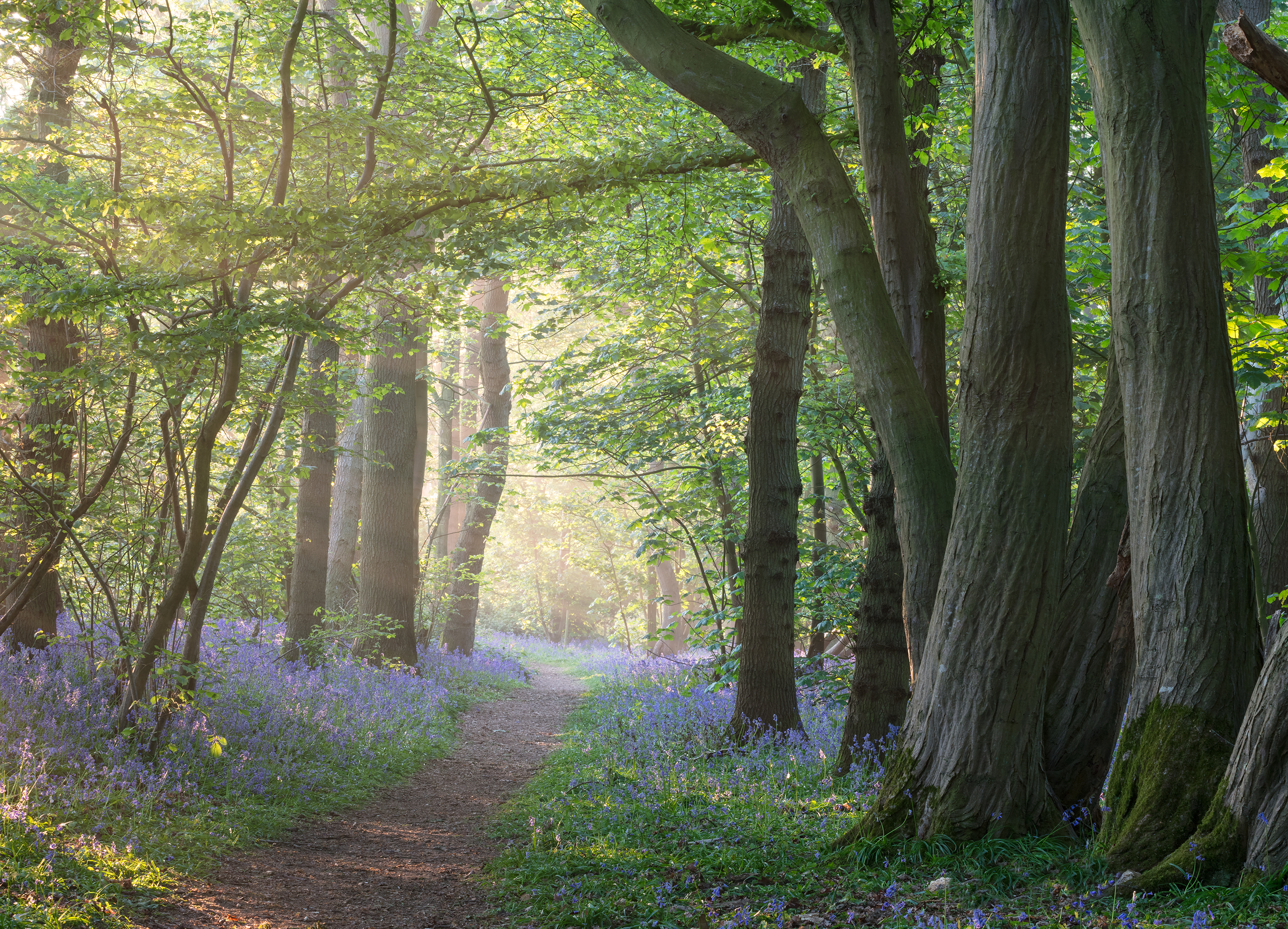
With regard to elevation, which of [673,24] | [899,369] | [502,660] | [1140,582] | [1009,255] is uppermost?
[673,24]

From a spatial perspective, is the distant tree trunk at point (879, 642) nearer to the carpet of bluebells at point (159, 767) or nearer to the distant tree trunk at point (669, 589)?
the carpet of bluebells at point (159, 767)

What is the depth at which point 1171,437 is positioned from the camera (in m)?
3.49

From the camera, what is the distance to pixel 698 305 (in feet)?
40.3

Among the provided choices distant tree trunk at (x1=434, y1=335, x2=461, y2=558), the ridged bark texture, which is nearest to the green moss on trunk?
the ridged bark texture

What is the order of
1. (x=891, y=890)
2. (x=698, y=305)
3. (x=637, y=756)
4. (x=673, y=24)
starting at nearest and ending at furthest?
1. (x=891, y=890)
2. (x=673, y=24)
3. (x=637, y=756)
4. (x=698, y=305)

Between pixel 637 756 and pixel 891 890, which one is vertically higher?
pixel 891 890

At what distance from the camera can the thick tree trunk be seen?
4605 mm

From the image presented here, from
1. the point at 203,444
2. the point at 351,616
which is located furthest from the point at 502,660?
the point at 203,444

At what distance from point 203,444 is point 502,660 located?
13.8m

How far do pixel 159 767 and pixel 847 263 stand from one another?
5.66 metres

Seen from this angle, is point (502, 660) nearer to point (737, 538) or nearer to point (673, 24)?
point (737, 538)

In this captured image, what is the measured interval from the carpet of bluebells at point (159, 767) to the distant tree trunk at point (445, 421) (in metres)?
9.57

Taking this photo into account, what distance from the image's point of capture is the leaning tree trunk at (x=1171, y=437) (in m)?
3.33

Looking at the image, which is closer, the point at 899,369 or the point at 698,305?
the point at 899,369
